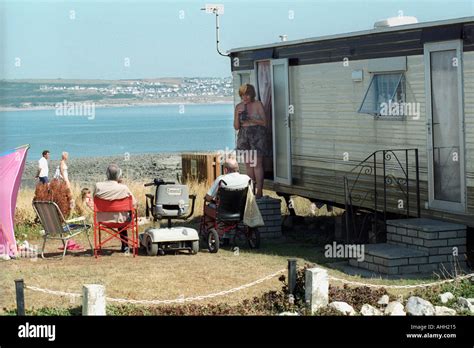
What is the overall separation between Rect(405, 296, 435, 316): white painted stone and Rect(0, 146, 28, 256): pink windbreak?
6.25 metres

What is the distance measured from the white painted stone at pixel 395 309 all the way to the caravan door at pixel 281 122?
7.11 metres

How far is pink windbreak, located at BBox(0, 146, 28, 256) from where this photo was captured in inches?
564

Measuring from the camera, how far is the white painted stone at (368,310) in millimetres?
9789

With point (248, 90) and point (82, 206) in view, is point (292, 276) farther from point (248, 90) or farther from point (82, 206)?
point (82, 206)

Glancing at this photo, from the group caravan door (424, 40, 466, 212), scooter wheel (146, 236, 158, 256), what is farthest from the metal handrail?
scooter wheel (146, 236, 158, 256)

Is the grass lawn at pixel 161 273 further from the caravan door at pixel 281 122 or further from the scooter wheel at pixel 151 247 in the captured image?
the caravan door at pixel 281 122

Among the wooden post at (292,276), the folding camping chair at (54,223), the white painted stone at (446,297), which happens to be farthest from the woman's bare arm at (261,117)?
the wooden post at (292,276)

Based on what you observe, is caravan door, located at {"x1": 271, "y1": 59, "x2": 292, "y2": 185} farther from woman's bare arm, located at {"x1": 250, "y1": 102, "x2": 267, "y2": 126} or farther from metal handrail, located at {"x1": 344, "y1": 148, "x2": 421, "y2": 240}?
metal handrail, located at {"x1": 344, "y1": 148, "x2": 421, "y2": 240}

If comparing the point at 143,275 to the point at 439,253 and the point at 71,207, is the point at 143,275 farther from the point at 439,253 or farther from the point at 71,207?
the point at 71,207

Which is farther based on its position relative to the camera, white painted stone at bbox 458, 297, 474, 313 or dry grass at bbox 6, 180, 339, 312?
dry grass at bbox 6, 180, 339, 312

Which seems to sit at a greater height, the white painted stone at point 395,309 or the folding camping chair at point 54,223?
the folding camping chair at point 54,223

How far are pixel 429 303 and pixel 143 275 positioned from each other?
12.2ft

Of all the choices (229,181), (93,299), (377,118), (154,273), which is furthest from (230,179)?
(93,299)

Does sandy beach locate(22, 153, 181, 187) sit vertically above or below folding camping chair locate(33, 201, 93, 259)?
below
